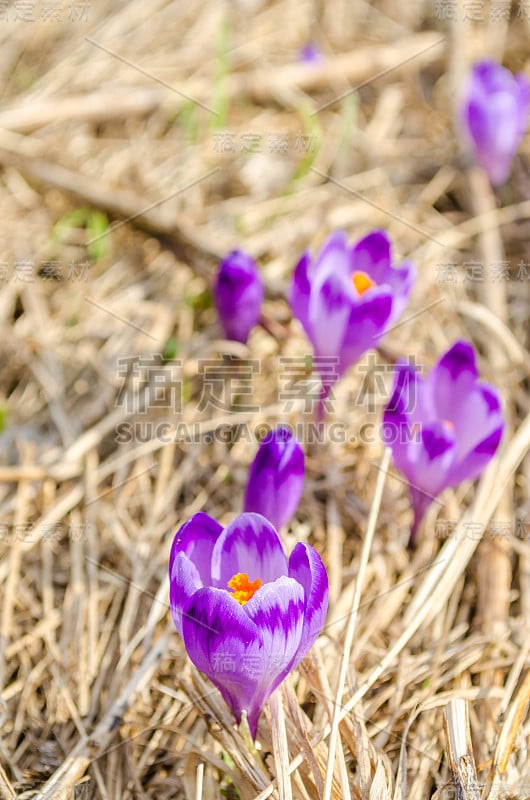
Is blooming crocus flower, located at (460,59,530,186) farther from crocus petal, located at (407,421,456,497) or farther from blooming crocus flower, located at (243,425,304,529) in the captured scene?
blooming crocus flower, located at (243,425,304,529)

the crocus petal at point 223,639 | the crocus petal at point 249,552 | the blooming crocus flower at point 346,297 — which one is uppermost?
the blooming crocus flower at point 346,297

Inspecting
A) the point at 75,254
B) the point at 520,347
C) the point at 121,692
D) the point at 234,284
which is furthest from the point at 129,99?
the point at 121,692

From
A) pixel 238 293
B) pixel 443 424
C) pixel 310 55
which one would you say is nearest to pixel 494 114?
pixel 310 55

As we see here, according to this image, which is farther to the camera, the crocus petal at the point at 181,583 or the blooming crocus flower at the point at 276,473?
the blooming crocus flower at the point at 276,473

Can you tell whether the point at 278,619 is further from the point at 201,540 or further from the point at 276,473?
the point at 276,473

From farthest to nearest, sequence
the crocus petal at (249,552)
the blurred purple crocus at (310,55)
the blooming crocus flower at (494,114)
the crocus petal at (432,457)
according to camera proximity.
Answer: the blurred purple crocus at (310,55)
the blooming crocus flower at (494,114)
the crocus petal at (432,457)
the crocus petal at (249,552)

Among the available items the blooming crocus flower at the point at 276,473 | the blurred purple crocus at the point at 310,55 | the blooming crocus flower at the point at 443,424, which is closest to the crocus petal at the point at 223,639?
the blooming crocus flower at the point at 276,473

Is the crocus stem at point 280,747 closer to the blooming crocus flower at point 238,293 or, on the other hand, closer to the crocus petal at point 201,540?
the crocus petal at point 201,540
